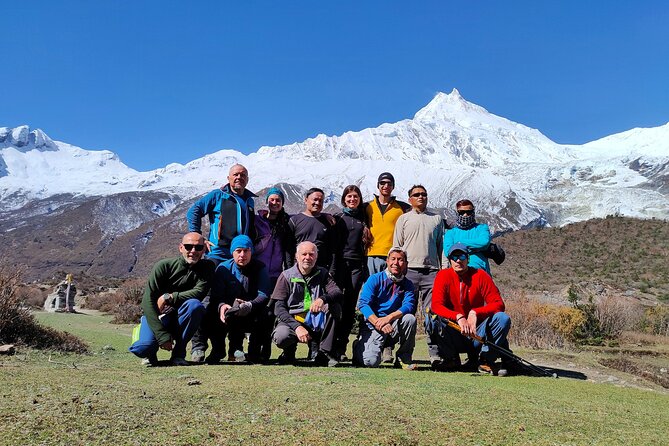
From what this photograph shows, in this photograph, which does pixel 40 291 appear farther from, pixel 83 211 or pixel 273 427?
pixel 83 211

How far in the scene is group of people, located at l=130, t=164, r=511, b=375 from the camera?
16.9ft

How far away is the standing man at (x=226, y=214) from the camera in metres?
6.06

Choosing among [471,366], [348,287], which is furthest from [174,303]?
[471,366]

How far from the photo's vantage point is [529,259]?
137ft

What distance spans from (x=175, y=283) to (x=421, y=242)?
2813 mm

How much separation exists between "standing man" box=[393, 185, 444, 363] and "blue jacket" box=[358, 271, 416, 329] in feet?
0.95

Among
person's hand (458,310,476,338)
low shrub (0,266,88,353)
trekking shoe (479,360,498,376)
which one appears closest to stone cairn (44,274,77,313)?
low shrub (0,266,88,353)

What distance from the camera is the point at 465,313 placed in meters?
5.27

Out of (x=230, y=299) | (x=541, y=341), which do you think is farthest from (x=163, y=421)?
(x=541, y=341)

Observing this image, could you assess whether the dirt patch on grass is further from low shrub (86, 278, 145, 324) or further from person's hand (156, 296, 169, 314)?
low shrub (86, 278, 145, 324)

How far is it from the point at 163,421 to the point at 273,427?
575mm

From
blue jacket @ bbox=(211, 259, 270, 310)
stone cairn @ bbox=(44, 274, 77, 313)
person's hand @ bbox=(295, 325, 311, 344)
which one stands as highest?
blue jacket @ bbox=(211, 259, 270, 310)

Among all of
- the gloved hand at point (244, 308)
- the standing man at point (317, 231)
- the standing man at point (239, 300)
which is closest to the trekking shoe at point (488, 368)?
the standing man at point (317, 231)

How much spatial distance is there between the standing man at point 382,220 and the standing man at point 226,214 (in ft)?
4.90
